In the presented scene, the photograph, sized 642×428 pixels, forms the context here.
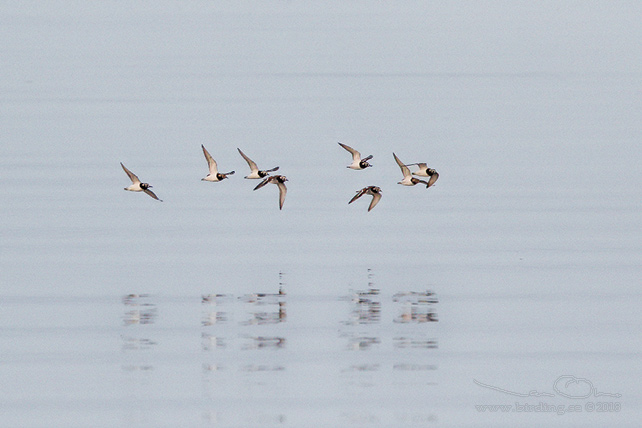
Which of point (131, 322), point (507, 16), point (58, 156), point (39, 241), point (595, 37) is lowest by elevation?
point (131, 322)

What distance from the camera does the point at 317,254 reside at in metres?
36.8

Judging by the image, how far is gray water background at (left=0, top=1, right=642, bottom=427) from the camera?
2538cm

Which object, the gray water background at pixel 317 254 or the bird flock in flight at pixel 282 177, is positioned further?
the bird flock in flight at pixel 282 177

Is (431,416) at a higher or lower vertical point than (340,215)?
lower

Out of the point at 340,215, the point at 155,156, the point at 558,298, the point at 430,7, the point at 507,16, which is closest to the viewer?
the point at 558,298

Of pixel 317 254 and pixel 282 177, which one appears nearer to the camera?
pixel 317 254

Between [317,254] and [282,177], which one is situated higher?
[282,177]

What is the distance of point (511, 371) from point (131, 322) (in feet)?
25.0

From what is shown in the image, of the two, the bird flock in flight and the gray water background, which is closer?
the gray water background

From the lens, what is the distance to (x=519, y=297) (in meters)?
32.5

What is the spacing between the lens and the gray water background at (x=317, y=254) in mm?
25375

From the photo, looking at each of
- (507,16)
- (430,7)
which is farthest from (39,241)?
(430,7)

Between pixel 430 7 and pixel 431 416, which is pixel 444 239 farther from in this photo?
pixel 430 7

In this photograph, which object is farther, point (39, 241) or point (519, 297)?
point (39, 241)
